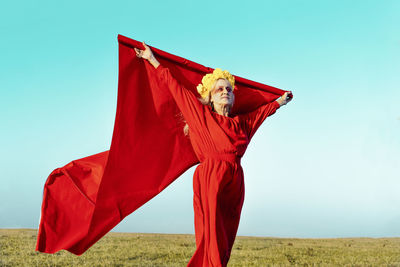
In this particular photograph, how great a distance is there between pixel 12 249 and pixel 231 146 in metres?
6.93

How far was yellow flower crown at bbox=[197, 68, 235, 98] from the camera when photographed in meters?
5.20

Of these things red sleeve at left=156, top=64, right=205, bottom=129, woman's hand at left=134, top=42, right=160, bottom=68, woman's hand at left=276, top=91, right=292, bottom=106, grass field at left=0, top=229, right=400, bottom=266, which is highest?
woman's hand at left=134, top=42, right=160, bottom=68

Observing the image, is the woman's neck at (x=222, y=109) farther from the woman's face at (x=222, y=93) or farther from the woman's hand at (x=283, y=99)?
the woman's hand at (x=283, y=99)

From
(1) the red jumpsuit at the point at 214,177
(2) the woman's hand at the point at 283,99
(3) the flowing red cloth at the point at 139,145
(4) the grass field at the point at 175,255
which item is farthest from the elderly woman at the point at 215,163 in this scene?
(4) the grass field at the point at 175,255

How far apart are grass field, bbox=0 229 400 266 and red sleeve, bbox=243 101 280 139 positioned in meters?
3.99

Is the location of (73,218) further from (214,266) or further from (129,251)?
(129,251)

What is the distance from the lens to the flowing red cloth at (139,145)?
5.34 meters

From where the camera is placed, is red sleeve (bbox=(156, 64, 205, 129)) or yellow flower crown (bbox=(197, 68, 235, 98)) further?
yellow flower crown (bbox=(197, 68, 235, 98))

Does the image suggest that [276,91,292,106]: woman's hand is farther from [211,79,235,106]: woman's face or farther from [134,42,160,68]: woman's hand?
[134,42,160,68]: woman's hand

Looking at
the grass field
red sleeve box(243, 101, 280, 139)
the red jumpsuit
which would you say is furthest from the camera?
the grass field

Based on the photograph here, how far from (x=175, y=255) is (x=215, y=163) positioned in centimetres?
489

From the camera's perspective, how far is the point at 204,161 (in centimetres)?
476

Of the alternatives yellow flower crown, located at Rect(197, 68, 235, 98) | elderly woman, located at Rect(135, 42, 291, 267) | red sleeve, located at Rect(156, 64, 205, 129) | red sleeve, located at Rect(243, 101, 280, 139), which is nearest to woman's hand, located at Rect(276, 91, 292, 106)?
red sleeve, located at Rect(243, 101, 280, 139)

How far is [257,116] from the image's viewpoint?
530cm
